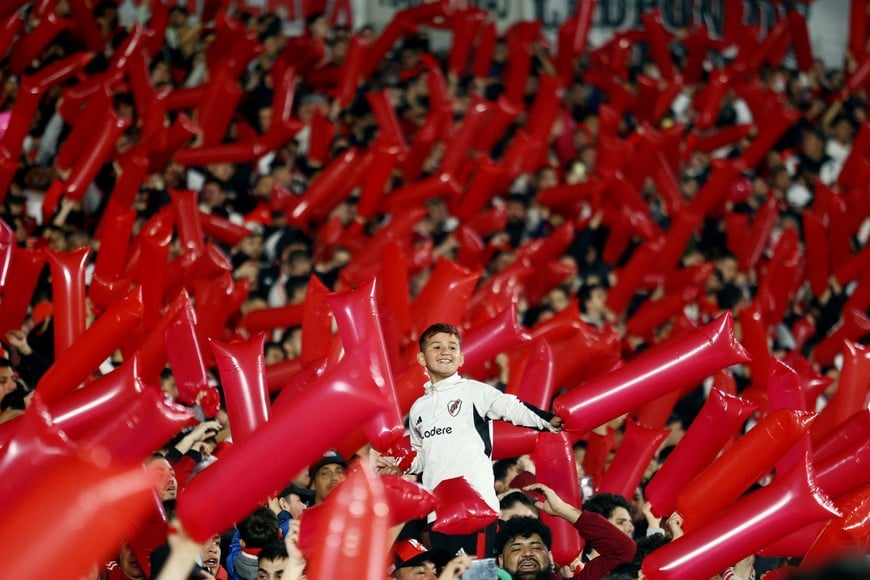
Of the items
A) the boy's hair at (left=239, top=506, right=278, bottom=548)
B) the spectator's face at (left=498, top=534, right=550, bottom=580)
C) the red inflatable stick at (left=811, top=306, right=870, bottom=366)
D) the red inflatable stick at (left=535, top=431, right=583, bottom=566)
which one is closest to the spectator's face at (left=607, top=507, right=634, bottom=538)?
the red inflatable stick at (left=535, top=431, right=583, bottom=566)

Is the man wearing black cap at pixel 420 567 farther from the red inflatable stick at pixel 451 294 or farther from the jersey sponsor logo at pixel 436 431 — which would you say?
the red inflatable stick at pixel 451 294

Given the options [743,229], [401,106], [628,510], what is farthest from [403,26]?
[628,510]

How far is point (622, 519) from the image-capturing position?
13.8ft

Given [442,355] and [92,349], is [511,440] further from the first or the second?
[92,349]

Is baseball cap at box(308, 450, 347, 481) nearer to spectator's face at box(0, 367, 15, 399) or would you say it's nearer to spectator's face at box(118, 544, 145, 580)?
spectator's face at box(118, 544, 145, 580)

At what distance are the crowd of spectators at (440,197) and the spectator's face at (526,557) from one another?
20.9 inches

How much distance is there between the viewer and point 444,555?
139 inches

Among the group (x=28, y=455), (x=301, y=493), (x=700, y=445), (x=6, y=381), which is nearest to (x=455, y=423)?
(x=301, y=493)

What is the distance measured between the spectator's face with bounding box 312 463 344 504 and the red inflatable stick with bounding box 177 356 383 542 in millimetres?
1169

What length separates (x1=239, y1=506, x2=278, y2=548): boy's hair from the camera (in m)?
3.93

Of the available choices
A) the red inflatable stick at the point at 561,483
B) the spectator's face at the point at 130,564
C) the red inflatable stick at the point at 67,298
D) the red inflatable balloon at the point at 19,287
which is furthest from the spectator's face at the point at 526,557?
the red inflatable balloon at the point at 19,287

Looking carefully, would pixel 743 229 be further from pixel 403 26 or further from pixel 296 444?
pixel 296 444

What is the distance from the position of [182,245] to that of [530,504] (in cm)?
283

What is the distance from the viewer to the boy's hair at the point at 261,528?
3.93 meters
